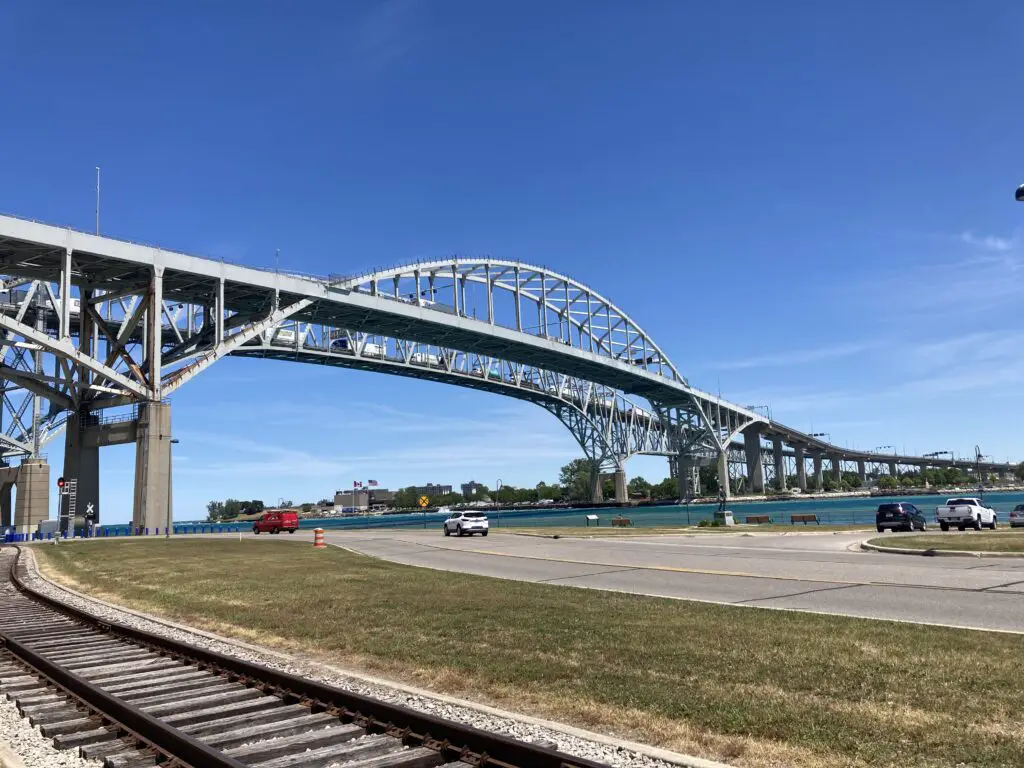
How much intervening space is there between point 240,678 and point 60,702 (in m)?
1.81

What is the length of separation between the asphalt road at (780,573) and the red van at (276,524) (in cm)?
2800

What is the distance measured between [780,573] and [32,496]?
52.5 m

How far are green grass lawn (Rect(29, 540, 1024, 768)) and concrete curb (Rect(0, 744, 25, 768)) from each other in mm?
3903

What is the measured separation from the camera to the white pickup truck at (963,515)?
124 ft

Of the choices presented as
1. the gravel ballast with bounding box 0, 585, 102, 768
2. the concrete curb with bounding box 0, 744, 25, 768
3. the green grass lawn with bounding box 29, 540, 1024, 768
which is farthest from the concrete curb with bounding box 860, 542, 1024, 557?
the concrete curb with bounding box 0, 744, 25, 768

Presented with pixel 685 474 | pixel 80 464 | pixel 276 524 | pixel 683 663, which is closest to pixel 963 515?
pixel 683 663

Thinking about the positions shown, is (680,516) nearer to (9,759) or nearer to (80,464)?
(80,464)

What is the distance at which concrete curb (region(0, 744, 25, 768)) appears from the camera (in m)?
5.81

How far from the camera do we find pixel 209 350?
181ft

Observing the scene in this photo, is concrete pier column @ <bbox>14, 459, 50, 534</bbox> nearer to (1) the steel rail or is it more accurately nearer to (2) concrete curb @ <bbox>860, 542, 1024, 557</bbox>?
(1) the steel rail

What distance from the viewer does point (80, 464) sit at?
52438 millimetres

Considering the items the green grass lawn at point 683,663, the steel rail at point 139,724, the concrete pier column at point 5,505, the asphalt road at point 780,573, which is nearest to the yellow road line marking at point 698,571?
the asphalt road at point 780,573

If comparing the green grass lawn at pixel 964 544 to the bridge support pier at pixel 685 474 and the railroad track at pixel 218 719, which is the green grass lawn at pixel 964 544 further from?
the bridge support pier at pixel 685 474

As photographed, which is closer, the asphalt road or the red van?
the asphalt road
